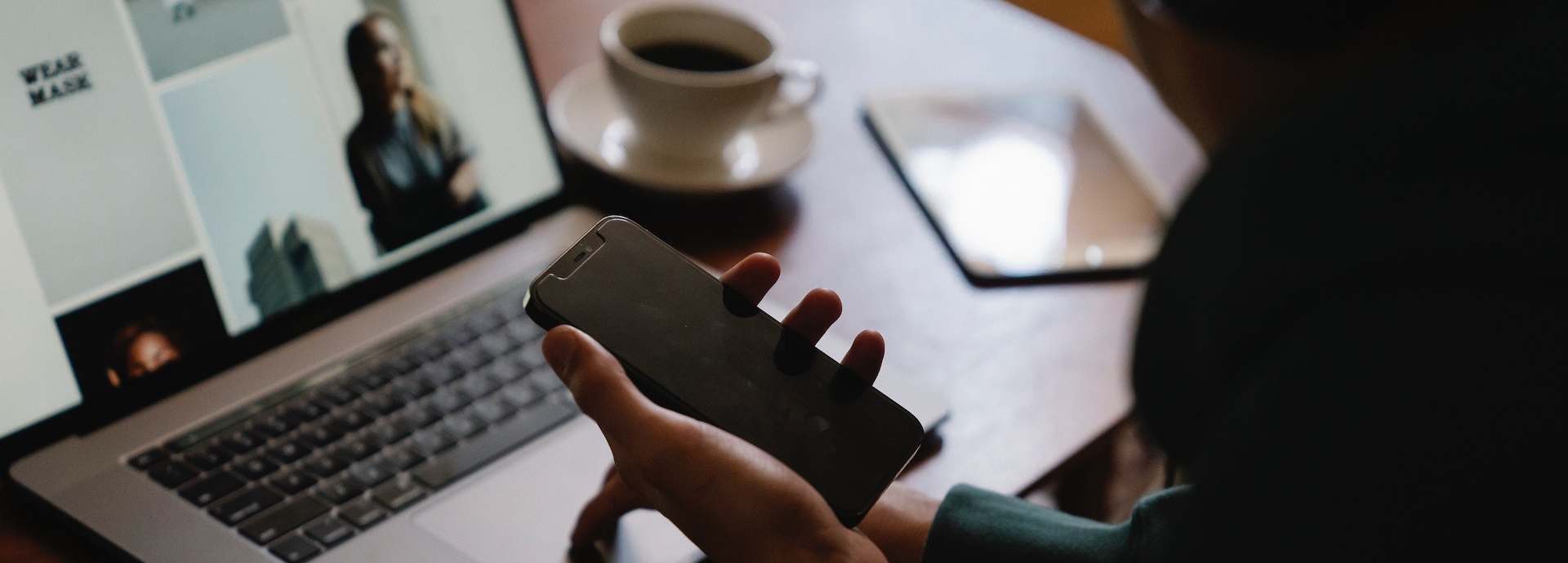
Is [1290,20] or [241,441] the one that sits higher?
[1290,20]

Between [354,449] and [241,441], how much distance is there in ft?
0.17

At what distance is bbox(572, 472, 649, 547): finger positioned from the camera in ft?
1.66

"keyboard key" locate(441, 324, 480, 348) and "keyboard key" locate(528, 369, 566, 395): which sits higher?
"keyboard key" locate(441, 324, 480, 348)

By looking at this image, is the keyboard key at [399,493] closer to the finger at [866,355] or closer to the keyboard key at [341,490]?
the keyboard key at [341,490]

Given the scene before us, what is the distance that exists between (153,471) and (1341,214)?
489 mm

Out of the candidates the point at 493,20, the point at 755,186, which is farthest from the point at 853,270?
the point at 493,20

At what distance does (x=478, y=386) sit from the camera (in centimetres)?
58

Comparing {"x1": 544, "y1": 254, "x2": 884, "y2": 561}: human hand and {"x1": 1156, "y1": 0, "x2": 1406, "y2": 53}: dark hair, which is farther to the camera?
{"x1": 544, "y1": 254, "x2": 884, "y2": 561}: human hand

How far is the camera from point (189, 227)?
0.53 metres

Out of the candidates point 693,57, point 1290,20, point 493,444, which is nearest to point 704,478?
point 493,444

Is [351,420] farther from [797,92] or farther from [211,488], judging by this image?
[797,92]

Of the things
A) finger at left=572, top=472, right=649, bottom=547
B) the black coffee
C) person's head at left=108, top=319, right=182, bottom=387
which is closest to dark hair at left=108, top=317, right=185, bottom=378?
person's head at left=108, top=319, right=182, bottom=387

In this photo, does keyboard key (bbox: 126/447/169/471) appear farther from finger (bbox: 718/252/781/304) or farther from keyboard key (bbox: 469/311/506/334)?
finger (bbox: 718/252/781/304)

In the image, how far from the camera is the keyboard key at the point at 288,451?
0.52m
